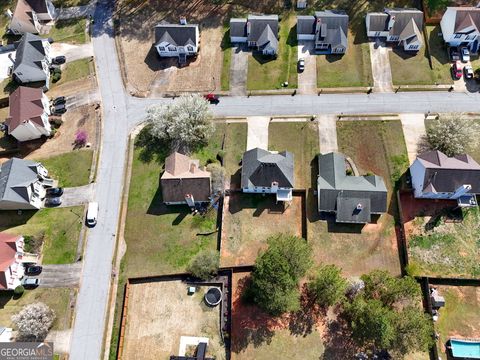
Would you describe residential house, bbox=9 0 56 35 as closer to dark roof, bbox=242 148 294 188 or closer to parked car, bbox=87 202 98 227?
parked car, bbox=87 202 98 227

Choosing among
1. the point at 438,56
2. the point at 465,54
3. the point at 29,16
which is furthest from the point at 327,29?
the point at 29,16

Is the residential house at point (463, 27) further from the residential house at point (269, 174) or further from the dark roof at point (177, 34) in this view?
the dark roof at point (177, 34)

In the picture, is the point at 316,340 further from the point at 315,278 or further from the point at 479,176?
the point at 479,176

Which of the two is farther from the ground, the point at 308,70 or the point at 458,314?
the point at 308,70

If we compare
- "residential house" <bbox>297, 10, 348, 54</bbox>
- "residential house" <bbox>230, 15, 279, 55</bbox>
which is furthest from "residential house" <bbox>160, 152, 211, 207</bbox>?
"residential house" <bbox>297, 10, 348, 54</bbox>

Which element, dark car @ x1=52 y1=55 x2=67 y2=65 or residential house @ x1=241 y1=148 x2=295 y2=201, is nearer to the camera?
residential house @ x1=241 y1=148 x2=295 y2=201

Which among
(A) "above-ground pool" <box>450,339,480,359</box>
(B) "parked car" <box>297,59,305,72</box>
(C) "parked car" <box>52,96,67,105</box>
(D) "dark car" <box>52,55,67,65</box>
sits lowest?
(A) "above-ground pool" <box>450,339,480,359</box>

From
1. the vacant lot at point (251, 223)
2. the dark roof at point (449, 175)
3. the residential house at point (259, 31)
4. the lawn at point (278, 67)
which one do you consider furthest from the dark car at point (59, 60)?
the dark roof at point (449, 175)

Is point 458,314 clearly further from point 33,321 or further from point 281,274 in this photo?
point 33,321
